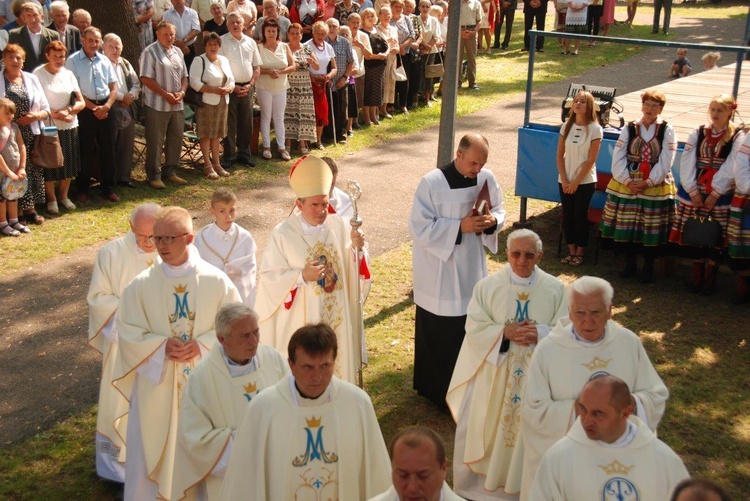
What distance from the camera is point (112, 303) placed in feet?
21.7

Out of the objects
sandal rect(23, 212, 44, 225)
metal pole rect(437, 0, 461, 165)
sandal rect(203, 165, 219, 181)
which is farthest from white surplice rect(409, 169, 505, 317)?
sandal rect(203, 165, 219, 181)

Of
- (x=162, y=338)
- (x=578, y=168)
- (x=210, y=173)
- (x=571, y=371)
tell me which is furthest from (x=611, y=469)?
(x=210, y=173)

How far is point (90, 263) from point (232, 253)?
161 inches

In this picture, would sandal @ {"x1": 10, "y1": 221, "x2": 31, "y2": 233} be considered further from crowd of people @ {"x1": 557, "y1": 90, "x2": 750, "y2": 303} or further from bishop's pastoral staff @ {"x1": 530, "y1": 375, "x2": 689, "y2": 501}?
bishop's pastoral staff @ {"x1": 530, "y1": 375, "x2": 689, "y2": 501}

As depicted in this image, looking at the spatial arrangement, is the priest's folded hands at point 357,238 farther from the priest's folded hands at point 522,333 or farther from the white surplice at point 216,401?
the white surplice at point 216,401

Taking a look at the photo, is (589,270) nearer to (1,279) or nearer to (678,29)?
(1,279)

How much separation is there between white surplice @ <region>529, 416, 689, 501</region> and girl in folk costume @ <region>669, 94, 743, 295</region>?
6015mm

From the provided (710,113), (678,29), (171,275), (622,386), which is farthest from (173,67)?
(678,29)

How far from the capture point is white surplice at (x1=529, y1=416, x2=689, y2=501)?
466 cm

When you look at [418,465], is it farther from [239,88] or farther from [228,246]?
[239,88]

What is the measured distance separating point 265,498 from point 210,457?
0.57 metres

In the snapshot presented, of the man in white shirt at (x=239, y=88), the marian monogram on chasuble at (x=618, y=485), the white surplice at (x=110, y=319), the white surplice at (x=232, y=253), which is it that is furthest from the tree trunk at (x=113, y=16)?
the marian monogram on chasuble at (x=618, y=485)

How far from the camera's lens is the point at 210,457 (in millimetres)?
5281

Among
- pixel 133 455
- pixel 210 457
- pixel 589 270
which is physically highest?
pixel 210 457
